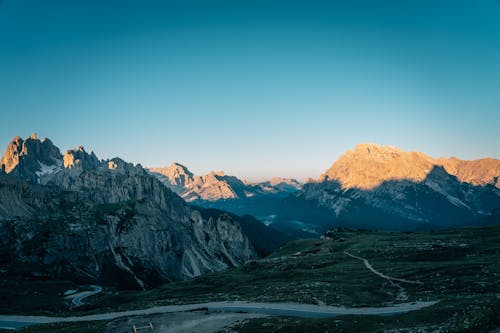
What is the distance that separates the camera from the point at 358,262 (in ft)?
429

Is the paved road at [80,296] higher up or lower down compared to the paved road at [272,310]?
lower down

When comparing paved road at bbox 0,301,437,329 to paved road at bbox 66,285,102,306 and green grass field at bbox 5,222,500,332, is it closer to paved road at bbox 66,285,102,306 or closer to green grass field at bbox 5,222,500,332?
green grass field at bbox 5,222,500,332

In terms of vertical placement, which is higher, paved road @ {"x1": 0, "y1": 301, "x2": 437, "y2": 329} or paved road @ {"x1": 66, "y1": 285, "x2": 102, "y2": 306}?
paved road @ {"x1": 0, "y1": 301, "x2": 437, "y2": 329}

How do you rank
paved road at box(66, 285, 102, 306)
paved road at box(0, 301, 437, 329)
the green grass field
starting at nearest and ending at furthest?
the green grass field → paved road at box(0, 301, 437, 329) → paved road at box(66, 285, 102, 306)

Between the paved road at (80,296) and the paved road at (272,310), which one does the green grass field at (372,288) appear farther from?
the paved road at (80,296)

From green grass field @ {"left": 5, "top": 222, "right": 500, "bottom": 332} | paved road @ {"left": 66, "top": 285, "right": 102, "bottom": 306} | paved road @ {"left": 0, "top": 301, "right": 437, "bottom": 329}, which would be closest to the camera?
green grass field @ {"left": 5, "top": 222, "right": 500, "bottom": 332}

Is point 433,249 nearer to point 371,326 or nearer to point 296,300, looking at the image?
point 296,300

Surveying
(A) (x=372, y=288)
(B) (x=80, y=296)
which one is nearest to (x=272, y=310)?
(A) (x=372, y=288)

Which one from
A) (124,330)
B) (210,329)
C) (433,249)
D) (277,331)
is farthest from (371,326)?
(433,249)

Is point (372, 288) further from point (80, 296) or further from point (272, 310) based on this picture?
point (80, 296)

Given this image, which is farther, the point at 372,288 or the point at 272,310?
the point at 372,288

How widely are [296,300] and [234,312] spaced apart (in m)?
13.5

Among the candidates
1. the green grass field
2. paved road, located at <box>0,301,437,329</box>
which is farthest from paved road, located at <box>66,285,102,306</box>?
paved road, located at <box>0,301,437,329</box>

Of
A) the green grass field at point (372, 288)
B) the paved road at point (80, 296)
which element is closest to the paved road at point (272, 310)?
the green grass field at point (372, 288)
